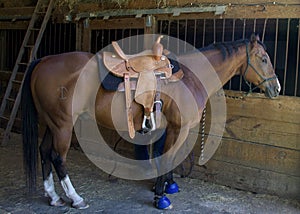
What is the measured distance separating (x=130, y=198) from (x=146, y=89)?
1.05 m

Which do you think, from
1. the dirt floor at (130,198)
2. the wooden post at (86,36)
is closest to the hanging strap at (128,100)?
the dirt floor at (130,198)

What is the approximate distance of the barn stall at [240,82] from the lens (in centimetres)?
363

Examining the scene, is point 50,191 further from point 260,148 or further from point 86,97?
point 260,148

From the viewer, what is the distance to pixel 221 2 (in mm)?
3922

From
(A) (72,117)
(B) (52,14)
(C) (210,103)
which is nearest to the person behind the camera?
(A) (72,117)

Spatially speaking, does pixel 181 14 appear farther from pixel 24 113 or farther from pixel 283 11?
pixel 24 113

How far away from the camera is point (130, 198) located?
3.63 meters

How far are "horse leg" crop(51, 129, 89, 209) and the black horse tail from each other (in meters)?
0.17

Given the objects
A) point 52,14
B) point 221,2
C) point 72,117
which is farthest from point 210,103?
point 52,14

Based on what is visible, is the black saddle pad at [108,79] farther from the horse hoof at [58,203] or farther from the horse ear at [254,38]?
the horse ear at [254,38]

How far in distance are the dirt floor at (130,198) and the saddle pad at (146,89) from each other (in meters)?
0.91

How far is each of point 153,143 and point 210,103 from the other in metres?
0.74

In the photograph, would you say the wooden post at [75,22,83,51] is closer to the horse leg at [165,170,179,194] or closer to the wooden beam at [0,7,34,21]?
the wooden beam at [0,7,34,21]

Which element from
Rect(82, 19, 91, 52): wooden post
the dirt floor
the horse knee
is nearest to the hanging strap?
the horse knee
